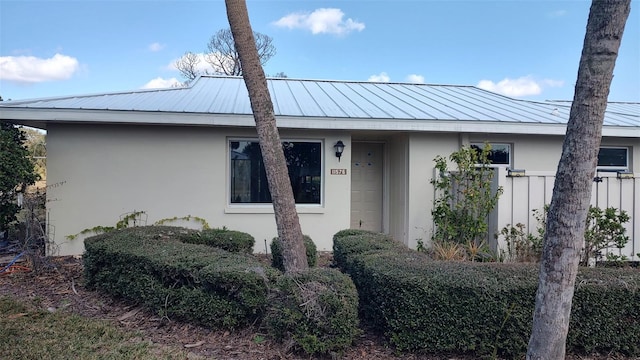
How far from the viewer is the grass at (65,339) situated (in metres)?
3.69

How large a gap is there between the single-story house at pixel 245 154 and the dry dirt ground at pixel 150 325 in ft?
6.27

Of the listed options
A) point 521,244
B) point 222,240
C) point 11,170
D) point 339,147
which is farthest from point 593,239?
point 11,170

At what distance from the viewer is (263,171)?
8320 millimetres

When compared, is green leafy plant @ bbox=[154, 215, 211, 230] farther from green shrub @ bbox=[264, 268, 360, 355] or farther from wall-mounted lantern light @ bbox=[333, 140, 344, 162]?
green shrub @ bbox=[264, 268, 360, 355]

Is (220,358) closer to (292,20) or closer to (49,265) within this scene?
(49,265)

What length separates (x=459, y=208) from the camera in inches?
273

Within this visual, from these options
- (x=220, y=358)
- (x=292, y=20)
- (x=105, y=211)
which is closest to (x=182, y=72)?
(x=292, y=20)

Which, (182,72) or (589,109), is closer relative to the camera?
(589,109)

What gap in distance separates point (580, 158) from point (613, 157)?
7966 millimetres

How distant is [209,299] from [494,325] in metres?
2.77

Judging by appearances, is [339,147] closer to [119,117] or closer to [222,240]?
[222,240]

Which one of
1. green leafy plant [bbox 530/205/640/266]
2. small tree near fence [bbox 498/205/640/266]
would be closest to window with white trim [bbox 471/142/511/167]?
small tree near fence [bbox 498/205/640/266]

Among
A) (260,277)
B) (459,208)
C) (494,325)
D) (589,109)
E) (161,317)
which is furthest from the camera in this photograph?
(459,208)

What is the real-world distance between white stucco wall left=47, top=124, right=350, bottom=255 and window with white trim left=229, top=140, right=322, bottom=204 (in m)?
0.16
